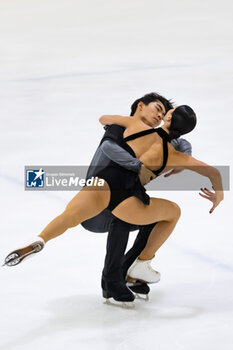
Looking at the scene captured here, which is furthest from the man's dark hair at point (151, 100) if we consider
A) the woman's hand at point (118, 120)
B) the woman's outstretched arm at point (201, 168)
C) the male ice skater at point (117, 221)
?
the woman's outstretched arm at point (201, 168)

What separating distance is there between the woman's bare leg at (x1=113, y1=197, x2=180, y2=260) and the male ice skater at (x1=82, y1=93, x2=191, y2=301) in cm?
4

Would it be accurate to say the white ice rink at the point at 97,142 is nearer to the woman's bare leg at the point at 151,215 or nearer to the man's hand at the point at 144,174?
the woman's bare leg at the point at 151,215

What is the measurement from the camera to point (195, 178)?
5.15m

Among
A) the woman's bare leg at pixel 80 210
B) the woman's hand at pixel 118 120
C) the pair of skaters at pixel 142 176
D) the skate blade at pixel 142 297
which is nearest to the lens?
the woman's bare leg at pixel 80 210

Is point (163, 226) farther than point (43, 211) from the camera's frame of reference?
No

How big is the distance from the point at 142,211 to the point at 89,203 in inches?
9.2

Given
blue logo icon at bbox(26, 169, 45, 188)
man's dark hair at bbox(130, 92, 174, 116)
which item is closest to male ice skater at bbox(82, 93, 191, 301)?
man's dark hair at bbox(130, 92, 174, 116)

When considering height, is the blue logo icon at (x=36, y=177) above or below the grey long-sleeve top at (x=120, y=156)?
below

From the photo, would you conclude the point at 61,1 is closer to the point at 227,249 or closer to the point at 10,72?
the point at 10,72

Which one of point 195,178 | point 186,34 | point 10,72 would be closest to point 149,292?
point 195,178

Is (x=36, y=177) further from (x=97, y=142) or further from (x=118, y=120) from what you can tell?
(x=97, y=142)

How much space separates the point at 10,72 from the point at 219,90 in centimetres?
199

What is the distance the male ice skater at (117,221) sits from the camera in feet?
10.8

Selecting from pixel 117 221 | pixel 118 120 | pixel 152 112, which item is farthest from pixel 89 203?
pixel 152 112
